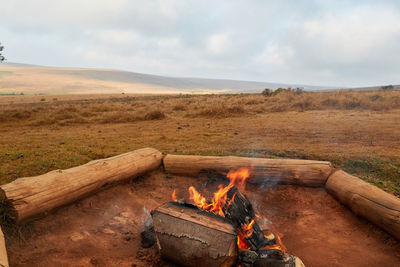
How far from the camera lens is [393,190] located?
450 cm

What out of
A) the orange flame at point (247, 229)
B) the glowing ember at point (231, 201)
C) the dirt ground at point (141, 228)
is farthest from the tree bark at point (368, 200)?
the orange flame at point (247, 229)

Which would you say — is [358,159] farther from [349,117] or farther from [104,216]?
[349,117]

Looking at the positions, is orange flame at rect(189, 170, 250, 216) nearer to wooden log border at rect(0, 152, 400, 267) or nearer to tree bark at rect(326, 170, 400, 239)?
wooden log border at rect(0, 152, 400, 267)

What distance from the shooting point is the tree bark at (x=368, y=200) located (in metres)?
3.40

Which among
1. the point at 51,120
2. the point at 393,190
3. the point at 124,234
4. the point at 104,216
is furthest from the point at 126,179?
the point at 51,120

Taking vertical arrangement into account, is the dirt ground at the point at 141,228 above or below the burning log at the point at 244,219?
below

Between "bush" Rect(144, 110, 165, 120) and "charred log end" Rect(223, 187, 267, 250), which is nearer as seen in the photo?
"charred log end" Rect(223, 187, 267, 250)

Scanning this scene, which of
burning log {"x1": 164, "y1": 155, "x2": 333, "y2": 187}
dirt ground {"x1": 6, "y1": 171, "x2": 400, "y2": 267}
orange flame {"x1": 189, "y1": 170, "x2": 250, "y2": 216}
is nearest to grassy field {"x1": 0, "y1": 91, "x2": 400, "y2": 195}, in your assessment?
burning log {"x1": 164, "y1": 155, "x2": 333, "y2": 187}

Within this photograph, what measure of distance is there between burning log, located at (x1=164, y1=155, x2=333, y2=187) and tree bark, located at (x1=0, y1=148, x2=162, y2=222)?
3.22 feet

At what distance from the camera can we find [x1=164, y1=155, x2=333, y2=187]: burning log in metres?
4.71

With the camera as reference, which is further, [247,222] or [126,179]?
[126,179]

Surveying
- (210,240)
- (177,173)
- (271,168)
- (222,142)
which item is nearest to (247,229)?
(210,240)

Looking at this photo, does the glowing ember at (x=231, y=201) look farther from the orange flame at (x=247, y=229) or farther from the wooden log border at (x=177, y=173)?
the wooden log border at (x=177, y=173)

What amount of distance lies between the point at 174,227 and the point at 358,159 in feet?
17.7
